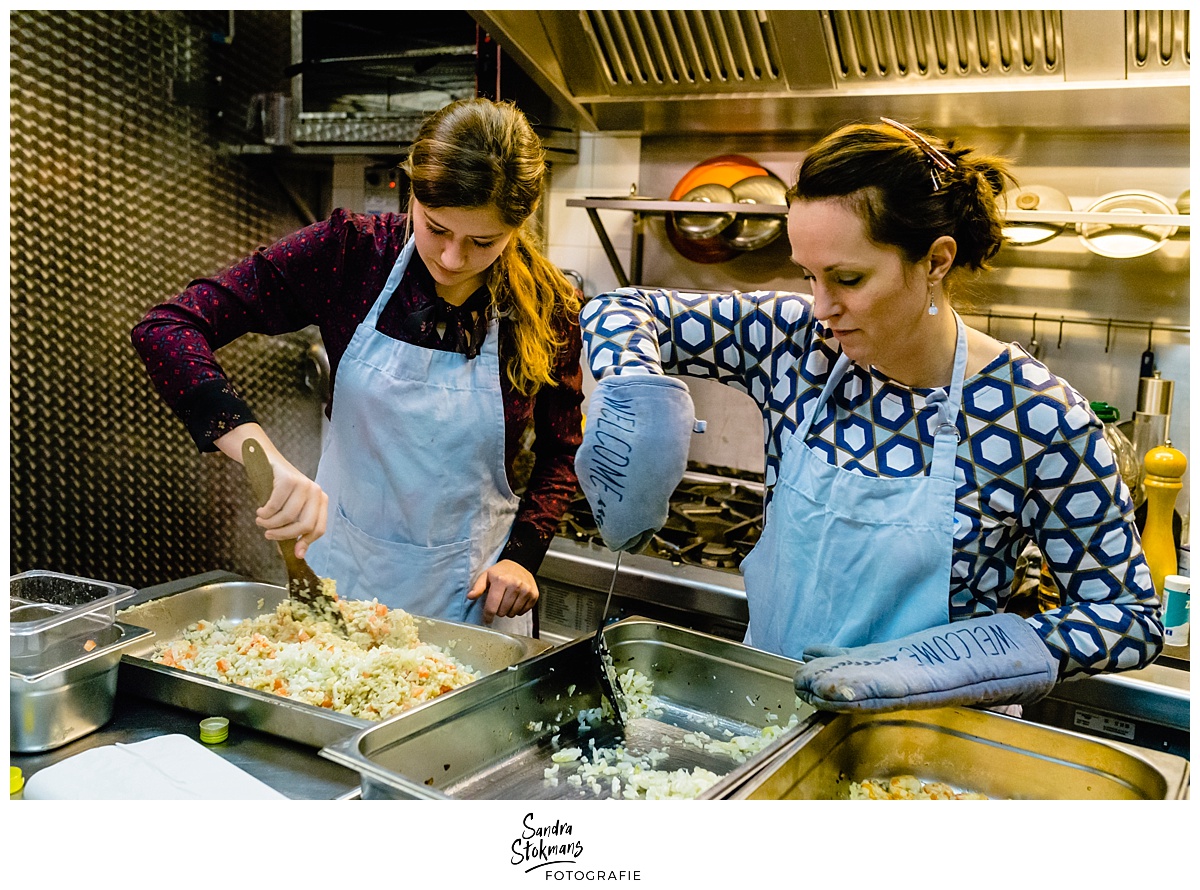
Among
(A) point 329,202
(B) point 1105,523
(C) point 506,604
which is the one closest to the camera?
(B) point 1105,523

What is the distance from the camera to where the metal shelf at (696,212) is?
2.00 meters

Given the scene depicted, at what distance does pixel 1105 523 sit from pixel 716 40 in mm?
1665

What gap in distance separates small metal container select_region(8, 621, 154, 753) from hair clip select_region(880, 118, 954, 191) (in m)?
1.16

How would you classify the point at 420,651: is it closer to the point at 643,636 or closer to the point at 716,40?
the point at 643,636

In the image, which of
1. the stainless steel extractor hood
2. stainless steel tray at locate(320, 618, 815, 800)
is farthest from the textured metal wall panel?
stainless steel tray at locate(320, 618, 815, 800)

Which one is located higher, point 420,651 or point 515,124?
point 515,124

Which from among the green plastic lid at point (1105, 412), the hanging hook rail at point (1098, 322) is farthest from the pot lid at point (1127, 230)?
the green plastic lid at point (1105, 412)

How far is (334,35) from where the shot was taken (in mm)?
2912

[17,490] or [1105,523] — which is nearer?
[1105,523]

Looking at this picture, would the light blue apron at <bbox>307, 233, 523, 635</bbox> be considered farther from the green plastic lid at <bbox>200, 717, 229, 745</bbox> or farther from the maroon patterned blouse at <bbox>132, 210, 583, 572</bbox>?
the green plastic lid at <bbox>200, 717, 229, 745</bbox>

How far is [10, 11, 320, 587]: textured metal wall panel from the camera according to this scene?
2611 mm
